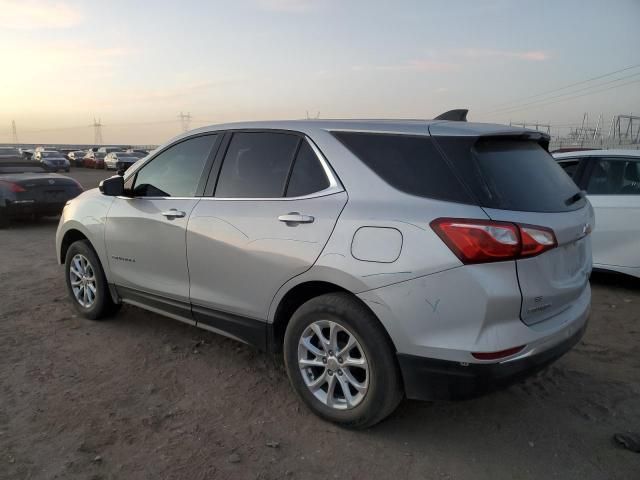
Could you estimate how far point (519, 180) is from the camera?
108 inches

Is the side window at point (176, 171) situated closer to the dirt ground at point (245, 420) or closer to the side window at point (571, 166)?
the dirt ground at point (245, 420)

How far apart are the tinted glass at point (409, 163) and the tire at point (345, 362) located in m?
0.68

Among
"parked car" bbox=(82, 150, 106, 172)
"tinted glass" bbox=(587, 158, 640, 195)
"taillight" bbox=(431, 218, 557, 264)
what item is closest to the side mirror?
"taillight" bbox=(431, 218, 557, 264)

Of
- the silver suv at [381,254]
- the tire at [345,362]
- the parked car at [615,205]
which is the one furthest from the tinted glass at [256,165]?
the parked car at [615,205]

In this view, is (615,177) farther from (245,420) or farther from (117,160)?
(117,160)

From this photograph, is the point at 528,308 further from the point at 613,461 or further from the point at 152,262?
the point at 152,262

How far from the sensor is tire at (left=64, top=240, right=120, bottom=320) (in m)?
4.54

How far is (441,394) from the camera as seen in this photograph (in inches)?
102

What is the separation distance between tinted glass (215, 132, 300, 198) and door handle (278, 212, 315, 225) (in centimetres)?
19

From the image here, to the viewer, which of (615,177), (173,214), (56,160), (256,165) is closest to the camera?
(256,165)

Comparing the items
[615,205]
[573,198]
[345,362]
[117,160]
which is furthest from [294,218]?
[117,160]

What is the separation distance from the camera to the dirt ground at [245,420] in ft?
8.64

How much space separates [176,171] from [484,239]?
243 centimetres

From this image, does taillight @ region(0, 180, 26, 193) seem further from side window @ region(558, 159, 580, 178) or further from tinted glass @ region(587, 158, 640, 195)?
tinted glass @ region(587, 158, 640, 195)
